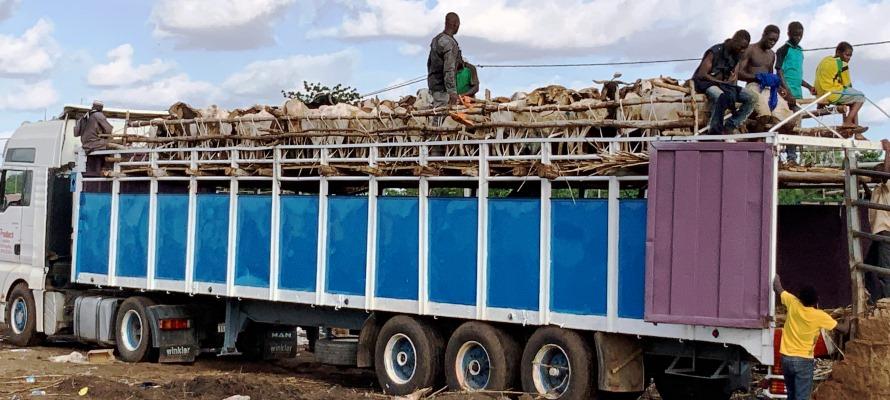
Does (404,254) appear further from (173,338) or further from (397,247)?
(173,338)

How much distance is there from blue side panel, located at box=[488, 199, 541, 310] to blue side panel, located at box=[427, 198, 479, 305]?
0.23 meters

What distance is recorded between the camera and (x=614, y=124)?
10.9m

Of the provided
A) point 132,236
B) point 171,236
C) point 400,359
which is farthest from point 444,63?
point 132,236

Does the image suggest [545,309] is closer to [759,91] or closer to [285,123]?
[759,91]

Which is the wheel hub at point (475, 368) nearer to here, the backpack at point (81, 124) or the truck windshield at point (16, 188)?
the backpack at point (81, 124)

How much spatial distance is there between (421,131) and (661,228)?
3.28 metres

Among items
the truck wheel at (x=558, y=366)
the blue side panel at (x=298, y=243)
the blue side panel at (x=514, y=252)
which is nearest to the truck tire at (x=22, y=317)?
the blue side panel at (x=298, y=243)

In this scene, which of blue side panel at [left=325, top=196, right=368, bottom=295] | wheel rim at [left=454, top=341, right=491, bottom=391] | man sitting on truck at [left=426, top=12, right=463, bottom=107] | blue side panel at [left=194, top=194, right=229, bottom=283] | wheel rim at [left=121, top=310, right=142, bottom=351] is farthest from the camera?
wheel rim at [left=121, top=310, right=142, bottom=351]

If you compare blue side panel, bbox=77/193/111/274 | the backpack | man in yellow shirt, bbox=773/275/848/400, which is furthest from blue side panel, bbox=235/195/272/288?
man in yellow shirt, bbox=773/275/848/400

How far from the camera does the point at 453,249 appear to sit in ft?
39.7

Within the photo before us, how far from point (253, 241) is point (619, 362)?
5.11m

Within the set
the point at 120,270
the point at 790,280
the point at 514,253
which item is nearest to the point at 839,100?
the point at 790,280

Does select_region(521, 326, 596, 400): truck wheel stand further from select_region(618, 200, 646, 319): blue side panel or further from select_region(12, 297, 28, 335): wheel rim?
select_region(12, 297, 28, 335): wheel rim

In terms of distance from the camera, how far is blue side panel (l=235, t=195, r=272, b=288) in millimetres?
14164
